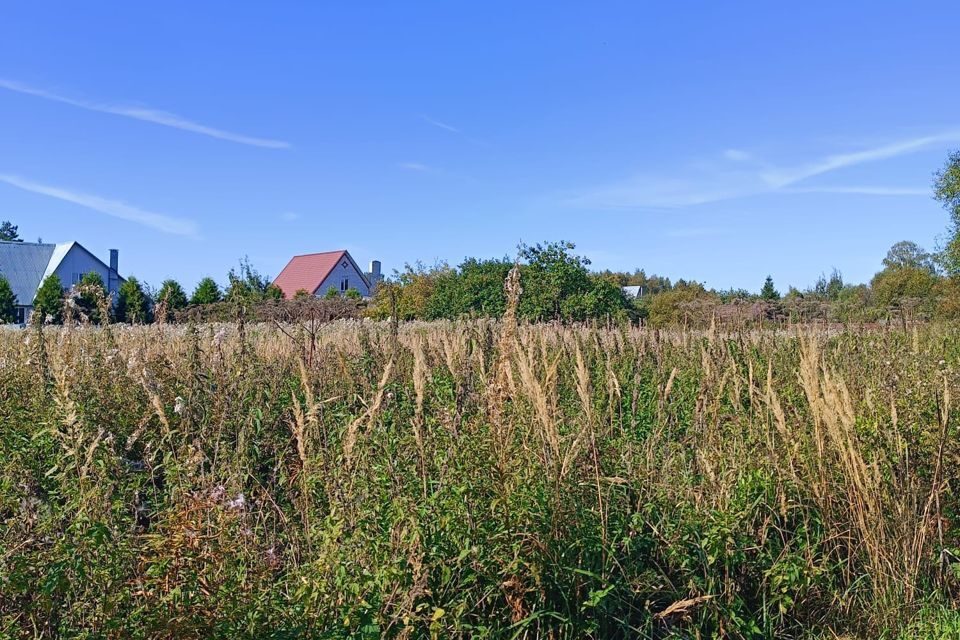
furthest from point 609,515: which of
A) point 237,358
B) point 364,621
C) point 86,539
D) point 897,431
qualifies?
point 237,358

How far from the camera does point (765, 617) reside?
3.21m

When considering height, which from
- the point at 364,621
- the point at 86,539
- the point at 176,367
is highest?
the point at 176,367

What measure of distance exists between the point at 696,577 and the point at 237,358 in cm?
291

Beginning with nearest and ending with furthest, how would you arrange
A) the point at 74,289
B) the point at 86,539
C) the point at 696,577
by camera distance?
the point at 86,539
the point at 696,577
the point at 74,289

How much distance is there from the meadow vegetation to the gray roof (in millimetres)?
52072

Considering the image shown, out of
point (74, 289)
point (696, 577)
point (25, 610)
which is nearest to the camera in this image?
point (25, 610)

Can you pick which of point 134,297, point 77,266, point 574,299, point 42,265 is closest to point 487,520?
point 134,297

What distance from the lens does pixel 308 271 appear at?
60562mm

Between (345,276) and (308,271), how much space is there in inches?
127

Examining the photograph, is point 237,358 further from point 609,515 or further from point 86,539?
point 609,515

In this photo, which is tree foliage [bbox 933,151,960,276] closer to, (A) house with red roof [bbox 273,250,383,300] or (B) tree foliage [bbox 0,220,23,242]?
(A) house with red roof [bbox 273,250,383,300]

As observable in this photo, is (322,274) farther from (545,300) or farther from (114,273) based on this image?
(545,300)

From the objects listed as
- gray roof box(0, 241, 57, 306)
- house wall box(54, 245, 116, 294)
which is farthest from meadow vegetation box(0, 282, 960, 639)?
house wall box(54, 245, 116, 294)

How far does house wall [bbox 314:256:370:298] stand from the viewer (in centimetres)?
5847
